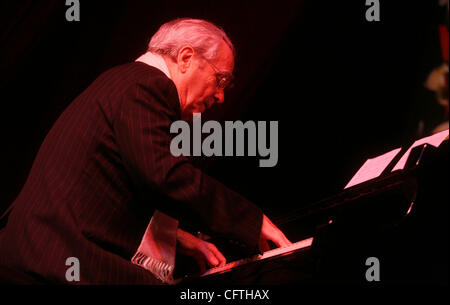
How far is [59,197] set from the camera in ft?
4.25

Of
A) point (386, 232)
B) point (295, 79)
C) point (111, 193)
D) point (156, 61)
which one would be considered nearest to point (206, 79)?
point (156, 61)

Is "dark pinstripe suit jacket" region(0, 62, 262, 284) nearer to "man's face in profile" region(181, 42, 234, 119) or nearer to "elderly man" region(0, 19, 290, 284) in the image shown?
"elderly man" region(0, 19, 290, 284)

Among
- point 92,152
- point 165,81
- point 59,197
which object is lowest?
point 59,197

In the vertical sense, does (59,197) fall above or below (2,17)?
below

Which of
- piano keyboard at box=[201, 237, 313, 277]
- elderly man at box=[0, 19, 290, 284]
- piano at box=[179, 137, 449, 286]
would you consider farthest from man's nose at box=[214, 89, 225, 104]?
piano keyboard at box=[201, 237, 313, 277]

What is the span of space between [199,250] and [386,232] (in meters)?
0.67

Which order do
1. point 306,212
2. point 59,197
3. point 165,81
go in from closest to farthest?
point 59,197, point 165,81, point 306,212

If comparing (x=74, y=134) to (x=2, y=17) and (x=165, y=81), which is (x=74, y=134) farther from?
(x=2, y=17)

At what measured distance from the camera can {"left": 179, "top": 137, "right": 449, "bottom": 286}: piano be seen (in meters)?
1.28

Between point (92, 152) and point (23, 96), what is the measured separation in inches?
51.9

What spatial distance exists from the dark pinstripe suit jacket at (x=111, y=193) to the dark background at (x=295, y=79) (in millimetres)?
1076

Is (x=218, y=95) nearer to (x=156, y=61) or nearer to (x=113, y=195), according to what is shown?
(x=156, y=61)
